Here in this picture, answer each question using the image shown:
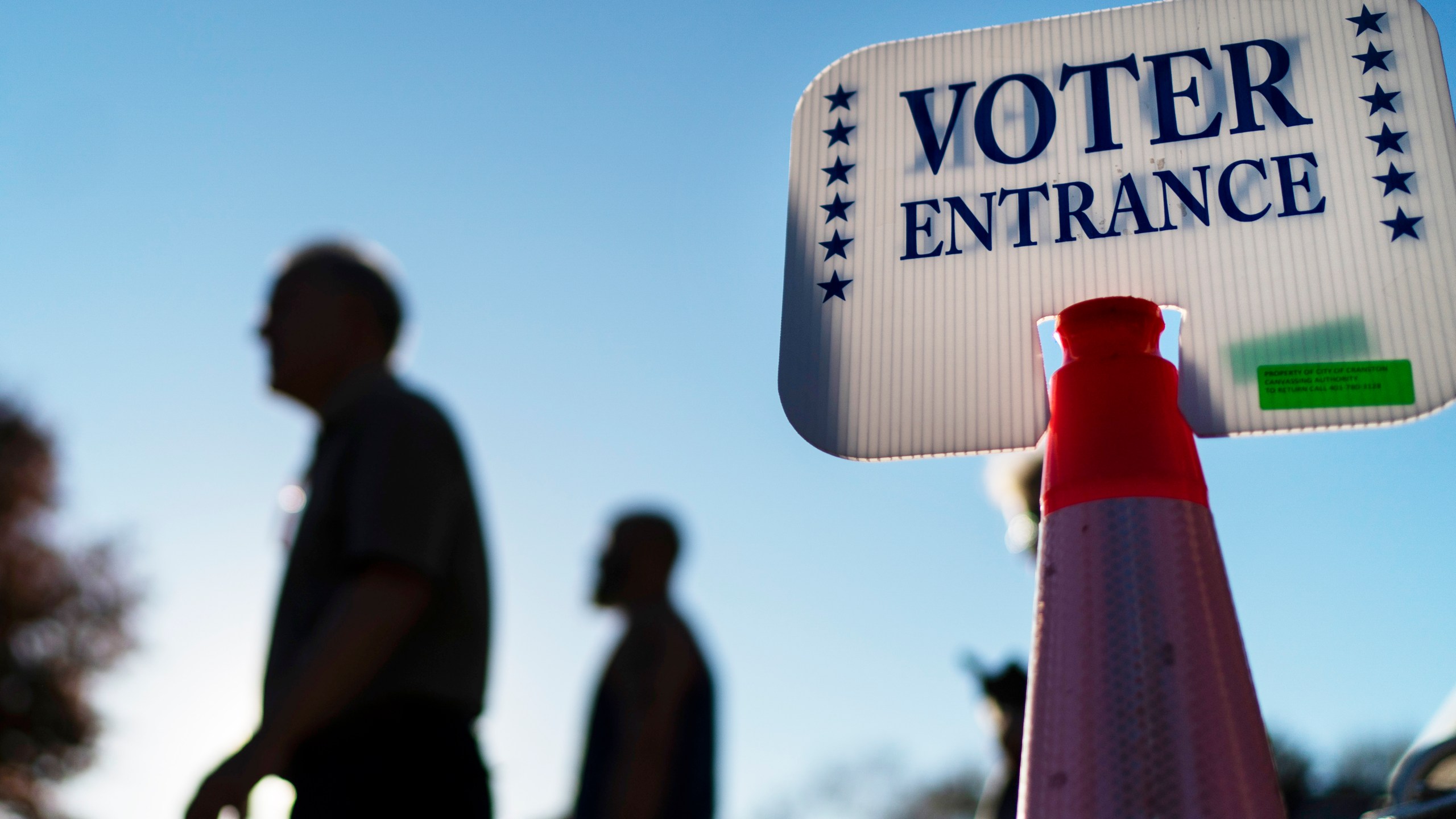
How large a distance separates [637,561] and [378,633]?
1182mm

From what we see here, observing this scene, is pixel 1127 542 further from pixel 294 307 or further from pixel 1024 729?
pixel 294 307

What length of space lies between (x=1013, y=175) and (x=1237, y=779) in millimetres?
443

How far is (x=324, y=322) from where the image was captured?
175cm

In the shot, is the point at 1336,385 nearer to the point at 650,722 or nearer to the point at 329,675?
the point at 329,675

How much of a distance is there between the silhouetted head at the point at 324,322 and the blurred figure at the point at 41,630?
1578 cm

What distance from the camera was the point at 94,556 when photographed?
1558cm

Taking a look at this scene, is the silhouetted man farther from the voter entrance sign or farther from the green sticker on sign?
the green sticker on sign

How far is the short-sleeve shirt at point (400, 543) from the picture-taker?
141 centimetres

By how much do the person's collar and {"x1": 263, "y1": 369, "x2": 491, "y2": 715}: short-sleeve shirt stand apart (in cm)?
2

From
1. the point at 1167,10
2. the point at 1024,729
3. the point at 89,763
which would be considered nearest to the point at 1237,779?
the point at 1024,729

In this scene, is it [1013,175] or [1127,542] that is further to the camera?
[1013,175]

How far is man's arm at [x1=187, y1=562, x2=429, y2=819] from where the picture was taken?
4.18ft

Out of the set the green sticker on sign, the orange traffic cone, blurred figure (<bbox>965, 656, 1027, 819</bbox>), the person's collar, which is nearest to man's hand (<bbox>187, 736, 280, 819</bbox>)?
the person's collar

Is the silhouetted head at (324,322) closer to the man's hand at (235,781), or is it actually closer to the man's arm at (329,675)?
the man's arm at (329,675)
